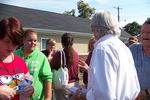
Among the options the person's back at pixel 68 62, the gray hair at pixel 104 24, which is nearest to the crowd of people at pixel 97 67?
the gray hair at pixel 104 24

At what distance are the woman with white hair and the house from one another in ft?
68.5

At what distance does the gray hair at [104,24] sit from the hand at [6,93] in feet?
3.54

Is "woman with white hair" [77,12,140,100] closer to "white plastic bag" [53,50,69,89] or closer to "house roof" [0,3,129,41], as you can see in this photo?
"white plastic bag" [53,50,69,89]

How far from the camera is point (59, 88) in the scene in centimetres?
714

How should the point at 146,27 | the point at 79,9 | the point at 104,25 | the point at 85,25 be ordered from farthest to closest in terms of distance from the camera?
the point at 79,9, the point at 85,25, the point at 146,27, the point at 104,25

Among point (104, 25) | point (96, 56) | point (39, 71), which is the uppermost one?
point (104, 25)

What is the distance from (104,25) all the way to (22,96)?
1083mm

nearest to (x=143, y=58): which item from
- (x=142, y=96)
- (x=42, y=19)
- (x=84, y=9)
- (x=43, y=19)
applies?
(x=142, y=96)

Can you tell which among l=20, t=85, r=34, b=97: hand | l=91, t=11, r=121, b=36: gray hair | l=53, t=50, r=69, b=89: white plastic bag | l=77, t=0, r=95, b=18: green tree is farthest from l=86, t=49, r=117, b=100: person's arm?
l=77, t=0, r=95, b=18: green tree

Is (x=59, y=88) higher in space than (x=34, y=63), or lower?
lower

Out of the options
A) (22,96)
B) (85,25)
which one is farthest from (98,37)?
(85,25)

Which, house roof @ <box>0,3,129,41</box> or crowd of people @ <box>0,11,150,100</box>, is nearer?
crowd of people @ <box>0,11,150,100</box>

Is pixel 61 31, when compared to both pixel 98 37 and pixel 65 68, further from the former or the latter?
pixel 98 37

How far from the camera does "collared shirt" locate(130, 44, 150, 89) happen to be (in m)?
4.61
